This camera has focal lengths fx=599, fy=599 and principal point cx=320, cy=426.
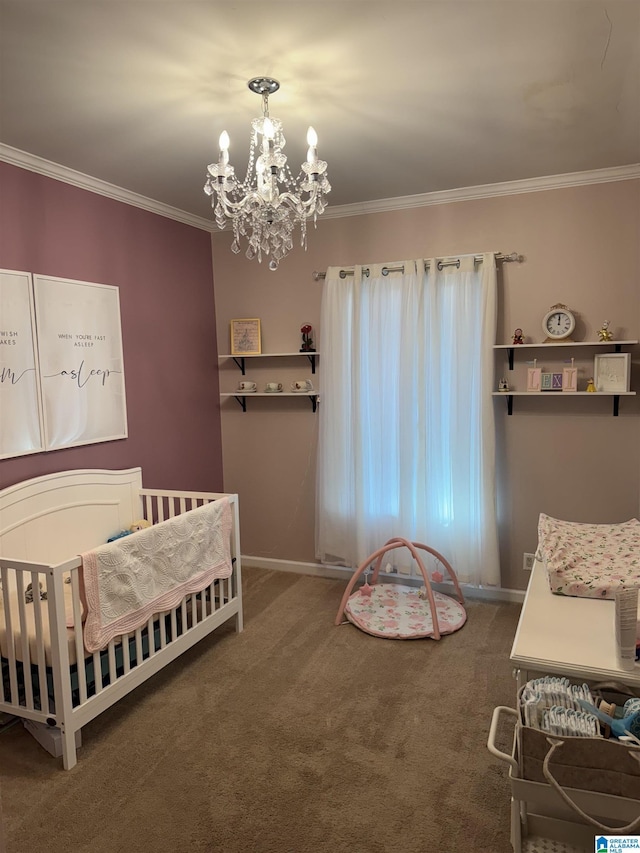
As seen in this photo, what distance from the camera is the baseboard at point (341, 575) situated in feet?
12.1

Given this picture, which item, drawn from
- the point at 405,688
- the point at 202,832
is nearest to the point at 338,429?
the point at 405,688

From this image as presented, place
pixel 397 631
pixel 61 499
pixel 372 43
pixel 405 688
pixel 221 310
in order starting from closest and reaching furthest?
pixel 372 43, pixel 405 688, pixel 61 499, pixel 397 631, pixel 221 310

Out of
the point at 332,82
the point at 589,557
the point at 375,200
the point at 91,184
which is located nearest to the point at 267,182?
the point at 332,82

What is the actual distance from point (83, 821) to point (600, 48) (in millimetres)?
3013

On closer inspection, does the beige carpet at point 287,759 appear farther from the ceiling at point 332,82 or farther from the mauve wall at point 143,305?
the ceiling at point 332,82

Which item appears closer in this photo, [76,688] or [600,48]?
[600,48]

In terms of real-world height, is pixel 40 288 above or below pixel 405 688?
above

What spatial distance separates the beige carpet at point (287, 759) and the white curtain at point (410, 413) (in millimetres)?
762

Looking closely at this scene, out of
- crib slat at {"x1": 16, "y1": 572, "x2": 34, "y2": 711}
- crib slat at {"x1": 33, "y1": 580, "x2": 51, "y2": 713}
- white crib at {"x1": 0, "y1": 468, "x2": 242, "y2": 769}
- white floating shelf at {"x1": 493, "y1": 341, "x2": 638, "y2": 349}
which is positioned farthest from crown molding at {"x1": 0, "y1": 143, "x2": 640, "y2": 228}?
crib slat at {"x1": 33, "y1": 580, "x2": 51, "y2": 713}

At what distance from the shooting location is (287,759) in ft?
7.31

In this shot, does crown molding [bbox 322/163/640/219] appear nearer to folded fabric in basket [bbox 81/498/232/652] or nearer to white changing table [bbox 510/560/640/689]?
folded fabric in basket [bbox 81/498/232/652]

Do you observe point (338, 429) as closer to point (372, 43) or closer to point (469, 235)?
point (469, 235)

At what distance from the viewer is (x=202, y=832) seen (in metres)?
1.88

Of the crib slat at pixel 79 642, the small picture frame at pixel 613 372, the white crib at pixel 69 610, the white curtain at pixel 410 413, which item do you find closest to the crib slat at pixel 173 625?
the white crib at pixel 69 610
